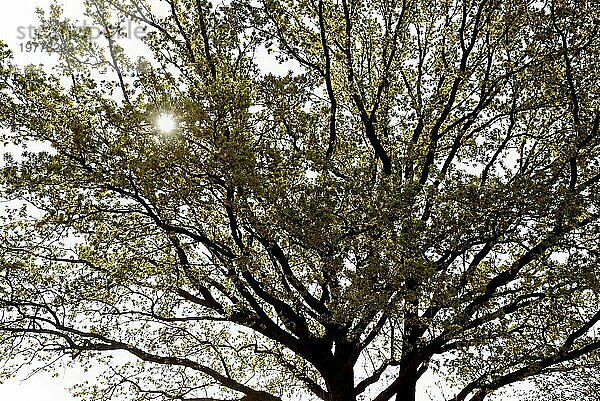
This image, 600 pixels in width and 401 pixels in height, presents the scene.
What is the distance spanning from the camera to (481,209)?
8.47m

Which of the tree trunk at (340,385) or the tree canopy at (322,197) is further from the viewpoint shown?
the tree trunk at (340,385)

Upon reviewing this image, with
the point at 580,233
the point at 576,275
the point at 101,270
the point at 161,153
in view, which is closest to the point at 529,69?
the point at 580,233

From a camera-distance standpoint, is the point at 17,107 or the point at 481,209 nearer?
the point at 481,209

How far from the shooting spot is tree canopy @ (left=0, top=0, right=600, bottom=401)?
29.3 feet

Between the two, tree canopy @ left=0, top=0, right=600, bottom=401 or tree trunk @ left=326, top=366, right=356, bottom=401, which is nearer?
tree canopy @ left=0, top=0, right=600, bottom=401

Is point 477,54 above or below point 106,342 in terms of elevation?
above

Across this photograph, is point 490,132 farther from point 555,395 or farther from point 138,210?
point 138,210

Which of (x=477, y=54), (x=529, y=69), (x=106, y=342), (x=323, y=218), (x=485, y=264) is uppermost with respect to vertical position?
(x=477, y=54)

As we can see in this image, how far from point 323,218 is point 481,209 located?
7.56ft

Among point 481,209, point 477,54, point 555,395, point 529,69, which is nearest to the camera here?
point 481,209

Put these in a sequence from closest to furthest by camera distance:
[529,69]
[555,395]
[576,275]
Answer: [576,275]
[529,69]
[555,395]

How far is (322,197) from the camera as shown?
904 centimetres

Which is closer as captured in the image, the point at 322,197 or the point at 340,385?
the point at 322,197

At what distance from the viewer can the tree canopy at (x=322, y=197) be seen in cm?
895
